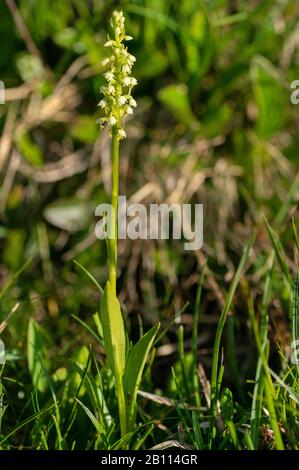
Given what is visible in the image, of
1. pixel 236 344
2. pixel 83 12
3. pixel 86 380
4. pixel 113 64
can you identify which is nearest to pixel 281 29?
pixel 83 12

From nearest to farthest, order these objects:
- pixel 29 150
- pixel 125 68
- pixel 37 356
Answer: pixel 125 68
pixel 37 356
pixel 29 150

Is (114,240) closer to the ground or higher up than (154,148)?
closer to the ground

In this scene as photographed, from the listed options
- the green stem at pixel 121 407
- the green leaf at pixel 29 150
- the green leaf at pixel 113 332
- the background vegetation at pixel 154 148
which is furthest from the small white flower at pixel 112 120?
the green leaf at pixel 29 150

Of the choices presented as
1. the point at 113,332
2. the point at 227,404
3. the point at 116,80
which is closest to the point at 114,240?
the point at 113,332

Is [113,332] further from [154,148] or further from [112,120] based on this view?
[154,148]

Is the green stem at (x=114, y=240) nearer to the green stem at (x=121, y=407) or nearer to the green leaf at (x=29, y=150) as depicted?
the green stem at (x=121, y=407)

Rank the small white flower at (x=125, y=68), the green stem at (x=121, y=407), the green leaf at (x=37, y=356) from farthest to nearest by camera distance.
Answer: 1. the green leaf at (x=37, y=356)
2. the green stem at (x=121, y=407)
3. the small white flower at (x=125, y=68)
